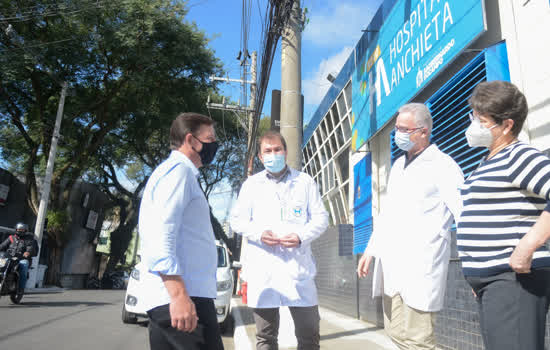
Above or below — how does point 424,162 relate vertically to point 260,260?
above

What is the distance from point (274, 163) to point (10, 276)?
8238 millimetres

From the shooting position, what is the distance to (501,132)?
6.55 ft

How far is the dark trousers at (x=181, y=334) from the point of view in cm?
180

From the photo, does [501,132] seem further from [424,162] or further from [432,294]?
[432,294]

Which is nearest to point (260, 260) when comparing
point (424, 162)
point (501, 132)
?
point (424, 162)

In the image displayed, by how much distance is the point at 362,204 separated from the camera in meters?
8.68

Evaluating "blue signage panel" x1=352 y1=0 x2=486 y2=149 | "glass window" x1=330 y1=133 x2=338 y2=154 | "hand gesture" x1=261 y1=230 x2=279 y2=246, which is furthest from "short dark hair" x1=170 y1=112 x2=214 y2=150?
"glass window" x1=330 y1=133 x2=338 y2=154

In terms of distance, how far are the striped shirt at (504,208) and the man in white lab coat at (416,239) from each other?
1.09 feet

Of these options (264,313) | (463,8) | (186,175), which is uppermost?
(463,8)

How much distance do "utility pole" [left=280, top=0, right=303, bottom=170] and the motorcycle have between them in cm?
719

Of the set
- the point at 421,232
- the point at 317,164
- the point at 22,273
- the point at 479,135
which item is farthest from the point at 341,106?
the point at 479,135

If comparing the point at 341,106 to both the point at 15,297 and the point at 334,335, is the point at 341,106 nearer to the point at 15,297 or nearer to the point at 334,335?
the point at 334,335

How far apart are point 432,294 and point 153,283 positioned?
4.67ft

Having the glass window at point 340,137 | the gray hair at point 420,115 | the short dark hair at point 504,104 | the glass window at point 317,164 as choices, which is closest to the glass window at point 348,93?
the glass window at point 340,137
